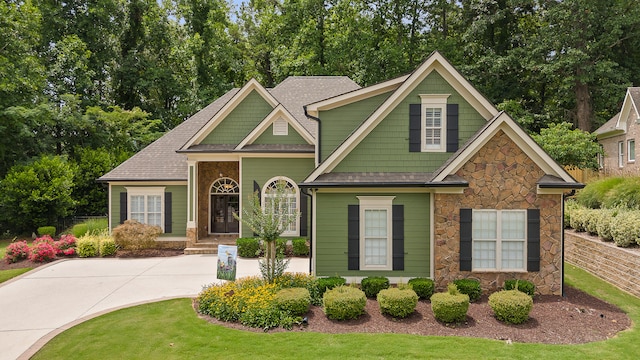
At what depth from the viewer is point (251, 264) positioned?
13.9m

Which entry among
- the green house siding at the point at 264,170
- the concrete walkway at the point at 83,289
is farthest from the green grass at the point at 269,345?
the green house siding at the point at 264,170

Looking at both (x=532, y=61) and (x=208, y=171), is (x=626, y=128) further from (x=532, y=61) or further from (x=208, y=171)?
(x=208, y=171)

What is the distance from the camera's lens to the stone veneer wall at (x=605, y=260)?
10.3m

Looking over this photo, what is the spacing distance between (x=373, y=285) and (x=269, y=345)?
356 cm

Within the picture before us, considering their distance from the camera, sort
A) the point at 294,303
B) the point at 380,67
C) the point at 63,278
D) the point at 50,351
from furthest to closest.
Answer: the point at 380,67 < the point at 63,278 < the point at 294,303 < the point at 50,351

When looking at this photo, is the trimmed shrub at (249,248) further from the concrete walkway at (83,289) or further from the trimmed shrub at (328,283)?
the trimmed shrub at (328,283)

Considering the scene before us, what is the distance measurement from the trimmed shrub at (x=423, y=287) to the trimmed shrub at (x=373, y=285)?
2.24 feet

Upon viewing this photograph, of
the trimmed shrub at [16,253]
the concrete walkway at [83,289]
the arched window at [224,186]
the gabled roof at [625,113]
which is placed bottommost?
the concrete walkway at [83,289]

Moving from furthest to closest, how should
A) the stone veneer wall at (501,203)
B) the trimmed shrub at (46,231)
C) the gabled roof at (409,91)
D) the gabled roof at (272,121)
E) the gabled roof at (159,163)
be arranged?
the trimmed shrub at (46,231), the gabled roof at (159,163), the gabled roof at (272,121), the gabled roof at (409,91), the stone veneer wall at (501,203)

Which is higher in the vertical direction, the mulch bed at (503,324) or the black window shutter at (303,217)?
the black window shutter at (303,217)

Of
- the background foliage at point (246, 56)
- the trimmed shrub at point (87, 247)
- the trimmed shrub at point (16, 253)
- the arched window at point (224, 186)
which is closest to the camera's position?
the trimmed shrub at point (16, 253)

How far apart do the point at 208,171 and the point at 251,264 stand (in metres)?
6.54

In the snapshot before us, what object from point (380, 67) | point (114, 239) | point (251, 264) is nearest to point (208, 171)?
point (114, 239)

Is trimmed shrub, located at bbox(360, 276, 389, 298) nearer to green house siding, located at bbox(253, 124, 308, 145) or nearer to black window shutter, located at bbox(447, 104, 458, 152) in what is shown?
black window shutter, located at bbox(447, 104, 458, 152)
